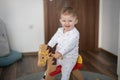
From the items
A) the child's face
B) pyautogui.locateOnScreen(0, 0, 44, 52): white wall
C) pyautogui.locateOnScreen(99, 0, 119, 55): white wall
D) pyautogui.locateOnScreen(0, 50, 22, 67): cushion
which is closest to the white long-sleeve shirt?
the child's face

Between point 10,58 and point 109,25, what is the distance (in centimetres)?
196

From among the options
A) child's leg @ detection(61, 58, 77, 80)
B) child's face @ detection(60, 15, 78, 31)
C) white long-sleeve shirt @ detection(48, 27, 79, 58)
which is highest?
child's face @ detection(60, 15, 78, 31)

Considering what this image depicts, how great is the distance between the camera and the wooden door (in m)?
4.04

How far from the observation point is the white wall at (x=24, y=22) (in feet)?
12.6

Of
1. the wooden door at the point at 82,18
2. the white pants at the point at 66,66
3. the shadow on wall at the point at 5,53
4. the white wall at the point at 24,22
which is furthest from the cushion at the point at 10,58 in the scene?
the white pants at the point at 66,66

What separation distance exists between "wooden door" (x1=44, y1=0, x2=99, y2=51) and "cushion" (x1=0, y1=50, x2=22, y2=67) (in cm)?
67

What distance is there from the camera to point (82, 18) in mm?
4254

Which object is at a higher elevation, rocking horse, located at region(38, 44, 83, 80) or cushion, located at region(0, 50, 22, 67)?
rocking horse, located at region(38, 44, 83, 80)

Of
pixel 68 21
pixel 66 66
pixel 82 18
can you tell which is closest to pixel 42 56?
pixel 66 66

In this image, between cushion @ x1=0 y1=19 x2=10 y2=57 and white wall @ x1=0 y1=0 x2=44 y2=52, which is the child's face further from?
white wall @ x1=0 y1=0 x2=44 y2=52

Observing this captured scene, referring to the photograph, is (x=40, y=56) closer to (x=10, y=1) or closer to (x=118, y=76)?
(x=118, y=76)

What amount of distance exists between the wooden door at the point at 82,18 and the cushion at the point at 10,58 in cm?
67

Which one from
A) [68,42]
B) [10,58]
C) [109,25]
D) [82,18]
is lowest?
[10,58]

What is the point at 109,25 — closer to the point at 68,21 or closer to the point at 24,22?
the point at 24,22
